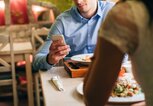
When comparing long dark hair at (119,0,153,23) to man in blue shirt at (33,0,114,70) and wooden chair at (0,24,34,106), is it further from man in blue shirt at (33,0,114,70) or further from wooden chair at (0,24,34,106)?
wooden chair at (0,24,34,106)

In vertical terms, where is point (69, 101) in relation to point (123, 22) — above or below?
below

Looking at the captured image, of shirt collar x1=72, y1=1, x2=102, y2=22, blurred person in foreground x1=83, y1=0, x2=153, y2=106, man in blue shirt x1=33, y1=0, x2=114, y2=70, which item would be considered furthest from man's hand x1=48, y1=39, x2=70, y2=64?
blurred person in foreground x1=83, y1=0, x2=153, y2=106

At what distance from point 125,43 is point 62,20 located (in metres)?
1.61

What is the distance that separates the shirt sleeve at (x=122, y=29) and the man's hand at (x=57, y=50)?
2.86 ft

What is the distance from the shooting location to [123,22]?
0.60 m

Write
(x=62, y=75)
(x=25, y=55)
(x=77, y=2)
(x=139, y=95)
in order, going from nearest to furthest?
1. (x=139, y=95)
2. (x=62, y=75)
3. (x=77, y=2)
4. (x=25, y=55)

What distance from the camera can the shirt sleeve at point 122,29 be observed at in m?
0.60

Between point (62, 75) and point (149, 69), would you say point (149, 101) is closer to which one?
point (149, 69)

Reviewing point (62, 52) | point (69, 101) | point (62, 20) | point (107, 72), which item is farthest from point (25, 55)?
point (107, 72)

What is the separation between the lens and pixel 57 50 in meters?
1.58

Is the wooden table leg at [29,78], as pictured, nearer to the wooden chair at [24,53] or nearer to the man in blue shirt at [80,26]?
the wooden chair at [24,53]

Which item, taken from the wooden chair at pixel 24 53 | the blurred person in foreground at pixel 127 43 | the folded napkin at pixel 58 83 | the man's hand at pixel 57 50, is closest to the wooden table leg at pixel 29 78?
the wooden chair at pixel 24 53

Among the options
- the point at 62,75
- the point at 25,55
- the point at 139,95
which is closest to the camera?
the point at 139,95

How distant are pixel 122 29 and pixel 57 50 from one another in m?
1.00
